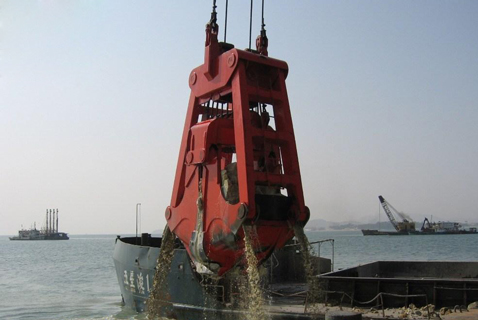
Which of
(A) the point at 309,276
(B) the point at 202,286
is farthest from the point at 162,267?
(B) the point at 202,286

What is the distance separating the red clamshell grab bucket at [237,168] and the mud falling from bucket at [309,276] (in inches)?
5.7

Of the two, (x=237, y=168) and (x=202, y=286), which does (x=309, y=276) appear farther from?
(x=202, y=286)

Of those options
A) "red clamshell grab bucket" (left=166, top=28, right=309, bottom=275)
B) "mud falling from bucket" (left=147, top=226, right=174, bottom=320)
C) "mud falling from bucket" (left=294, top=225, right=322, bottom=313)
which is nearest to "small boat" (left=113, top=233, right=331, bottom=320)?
"mud falling from bucket" (left=294, top=225, right=322, bottom=313)

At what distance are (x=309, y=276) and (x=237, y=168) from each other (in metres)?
2.70

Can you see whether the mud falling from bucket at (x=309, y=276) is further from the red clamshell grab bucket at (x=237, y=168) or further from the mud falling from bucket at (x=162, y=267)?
the mud falling from bucket at (x=162, y=267)

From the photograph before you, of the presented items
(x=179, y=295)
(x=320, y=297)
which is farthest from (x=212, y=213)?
(x=179, y=295)

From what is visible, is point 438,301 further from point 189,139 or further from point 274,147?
point 189,139

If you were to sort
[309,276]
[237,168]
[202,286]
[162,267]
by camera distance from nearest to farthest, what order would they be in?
[237,168] < [309,276] < [162,267] < [202,286]

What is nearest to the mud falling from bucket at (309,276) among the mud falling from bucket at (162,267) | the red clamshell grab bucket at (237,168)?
the red clamshell grab bucket at (237,168)

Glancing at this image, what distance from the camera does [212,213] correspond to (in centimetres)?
757

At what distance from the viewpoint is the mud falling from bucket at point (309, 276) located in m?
7.78

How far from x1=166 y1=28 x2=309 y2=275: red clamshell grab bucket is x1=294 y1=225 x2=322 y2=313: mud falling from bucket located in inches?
5.7

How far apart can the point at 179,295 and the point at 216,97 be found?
629 centimetres

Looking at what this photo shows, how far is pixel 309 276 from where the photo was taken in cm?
885
